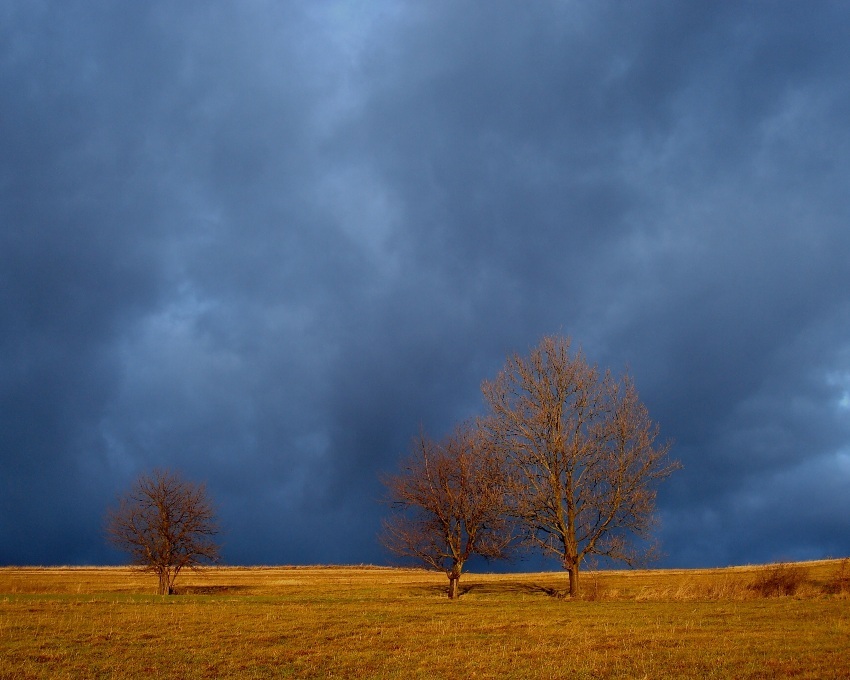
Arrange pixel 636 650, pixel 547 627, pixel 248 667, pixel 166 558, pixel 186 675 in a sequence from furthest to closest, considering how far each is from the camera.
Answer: pixel 166 558 → pixel 547 627 → pixel 636 650 → pixel 248 667 → pixel 186 675

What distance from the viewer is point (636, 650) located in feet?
57.5

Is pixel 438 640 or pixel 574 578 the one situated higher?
pixel 574 578

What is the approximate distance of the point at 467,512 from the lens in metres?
42.6

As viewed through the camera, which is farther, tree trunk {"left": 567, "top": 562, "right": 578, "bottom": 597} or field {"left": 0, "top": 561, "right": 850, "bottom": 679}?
tree trunk {"left": 567, "top": 562, "right": 578, "bottom": 597}

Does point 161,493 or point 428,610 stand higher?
point 161,493

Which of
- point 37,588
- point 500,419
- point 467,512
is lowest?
point 37,588

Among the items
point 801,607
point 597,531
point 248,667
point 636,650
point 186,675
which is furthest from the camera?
point 597,531

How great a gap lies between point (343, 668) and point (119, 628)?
12.5 metres

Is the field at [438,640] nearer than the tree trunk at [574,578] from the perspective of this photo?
Yes

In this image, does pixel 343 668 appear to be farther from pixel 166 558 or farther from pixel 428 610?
pixel 166 558

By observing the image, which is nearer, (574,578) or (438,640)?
(438,640)

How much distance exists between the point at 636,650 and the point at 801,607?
1429cm

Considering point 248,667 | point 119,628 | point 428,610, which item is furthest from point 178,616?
point 248,667

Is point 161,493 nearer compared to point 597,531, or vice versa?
point 597,531
